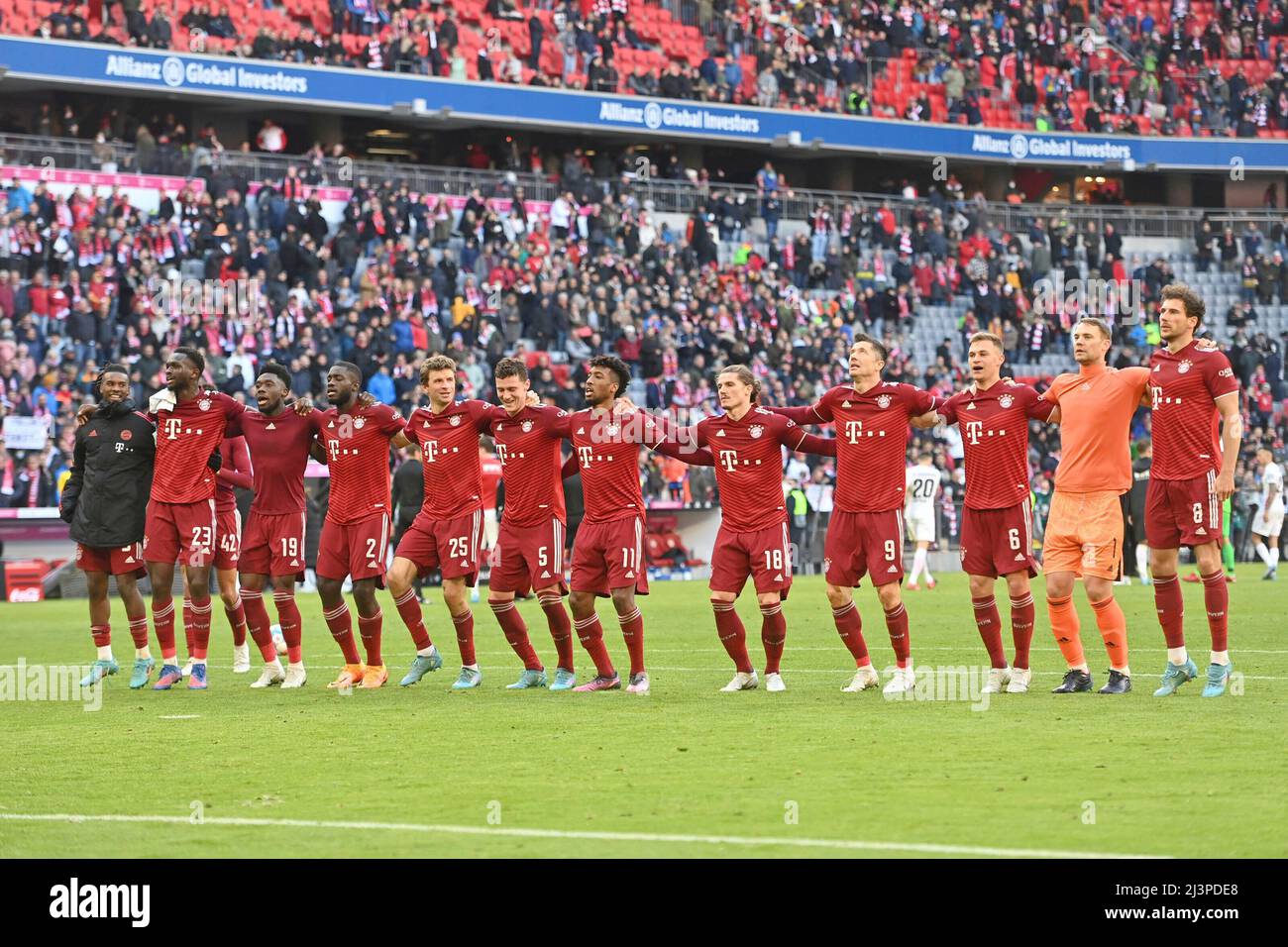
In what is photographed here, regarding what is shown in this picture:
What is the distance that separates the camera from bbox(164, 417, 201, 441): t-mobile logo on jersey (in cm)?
1532

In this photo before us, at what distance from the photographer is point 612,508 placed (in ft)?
47.0

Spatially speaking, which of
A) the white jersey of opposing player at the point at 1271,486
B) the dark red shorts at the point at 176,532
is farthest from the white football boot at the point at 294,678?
the white jersey of opposing player at the point at 1271,486

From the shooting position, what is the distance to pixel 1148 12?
55.7 metres

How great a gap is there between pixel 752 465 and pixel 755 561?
2.33 feet

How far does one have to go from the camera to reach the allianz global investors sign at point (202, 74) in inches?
1521

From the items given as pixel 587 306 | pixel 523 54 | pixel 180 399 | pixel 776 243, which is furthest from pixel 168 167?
pixel 180 399

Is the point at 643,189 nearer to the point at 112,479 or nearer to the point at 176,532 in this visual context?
the point at 112,479

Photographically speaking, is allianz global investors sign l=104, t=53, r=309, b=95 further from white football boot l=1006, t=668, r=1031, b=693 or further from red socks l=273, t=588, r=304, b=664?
white football boot l=1006, t=668, r=1031, b=693

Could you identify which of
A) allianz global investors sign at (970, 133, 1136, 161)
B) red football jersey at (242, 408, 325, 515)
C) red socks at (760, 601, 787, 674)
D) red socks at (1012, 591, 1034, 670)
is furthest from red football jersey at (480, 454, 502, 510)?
allianz global investors sign at (970, 133, 1136, 161)

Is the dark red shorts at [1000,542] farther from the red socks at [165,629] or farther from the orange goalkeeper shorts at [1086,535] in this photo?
the red socks at [165,629]

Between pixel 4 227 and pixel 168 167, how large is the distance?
493 cm

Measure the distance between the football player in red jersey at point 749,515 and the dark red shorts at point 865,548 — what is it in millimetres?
361

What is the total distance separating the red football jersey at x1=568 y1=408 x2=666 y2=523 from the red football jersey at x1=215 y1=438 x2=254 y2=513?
295cm

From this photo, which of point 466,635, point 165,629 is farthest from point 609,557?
point 165,629
